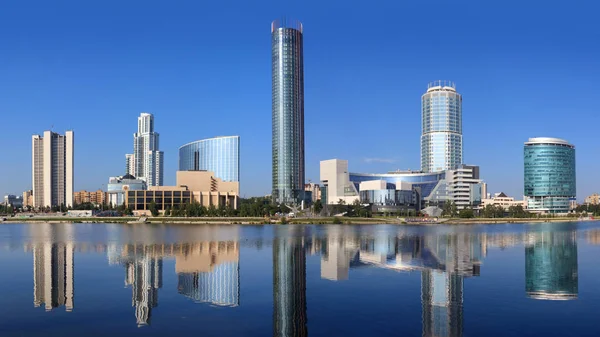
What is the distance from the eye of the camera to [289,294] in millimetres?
25672

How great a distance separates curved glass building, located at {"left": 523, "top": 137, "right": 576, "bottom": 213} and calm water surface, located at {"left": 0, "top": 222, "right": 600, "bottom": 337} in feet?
537

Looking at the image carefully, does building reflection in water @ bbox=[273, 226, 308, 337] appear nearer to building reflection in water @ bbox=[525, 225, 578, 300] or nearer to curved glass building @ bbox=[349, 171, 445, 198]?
building reflection in water @ bbox=[525, 225, 578, 300]

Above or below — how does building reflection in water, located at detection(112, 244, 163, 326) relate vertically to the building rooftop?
below

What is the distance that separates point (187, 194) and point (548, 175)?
124 metres

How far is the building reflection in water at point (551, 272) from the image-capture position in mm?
26000

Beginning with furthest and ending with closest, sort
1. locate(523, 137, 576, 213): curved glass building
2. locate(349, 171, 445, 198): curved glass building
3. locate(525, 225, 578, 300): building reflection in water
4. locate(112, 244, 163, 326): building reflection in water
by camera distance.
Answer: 1. locate(523, 137, 576, 213): curved glass building
2. locate(349, 171, 445, 198): curved glass building
3. locate(525, 225, 578, 300): building reflection in water
4. locate(112, 244, 163, 326): building reflection in water

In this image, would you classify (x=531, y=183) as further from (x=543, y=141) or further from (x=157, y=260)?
(x=157, y=260)

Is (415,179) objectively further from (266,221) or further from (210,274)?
(210,274)

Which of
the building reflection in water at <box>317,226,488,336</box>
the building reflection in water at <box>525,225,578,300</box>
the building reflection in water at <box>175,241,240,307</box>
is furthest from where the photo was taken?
the building reflection in water at <box>525,225,578,300</box>

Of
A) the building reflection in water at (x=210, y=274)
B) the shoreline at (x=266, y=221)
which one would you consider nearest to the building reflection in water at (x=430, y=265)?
the building reflection in water at (x=210, y=274)

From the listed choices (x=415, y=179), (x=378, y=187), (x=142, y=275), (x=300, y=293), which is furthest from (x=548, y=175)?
(x=300, y=293)

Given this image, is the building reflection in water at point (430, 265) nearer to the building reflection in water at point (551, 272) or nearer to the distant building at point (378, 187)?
the building reflection in water at point (551, 272)

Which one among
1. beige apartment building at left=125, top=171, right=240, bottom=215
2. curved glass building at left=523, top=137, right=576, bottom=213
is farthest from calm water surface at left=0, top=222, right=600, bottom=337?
curved glass building at left=523, top=137, right=576, bottom=213

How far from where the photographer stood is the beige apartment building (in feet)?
500
